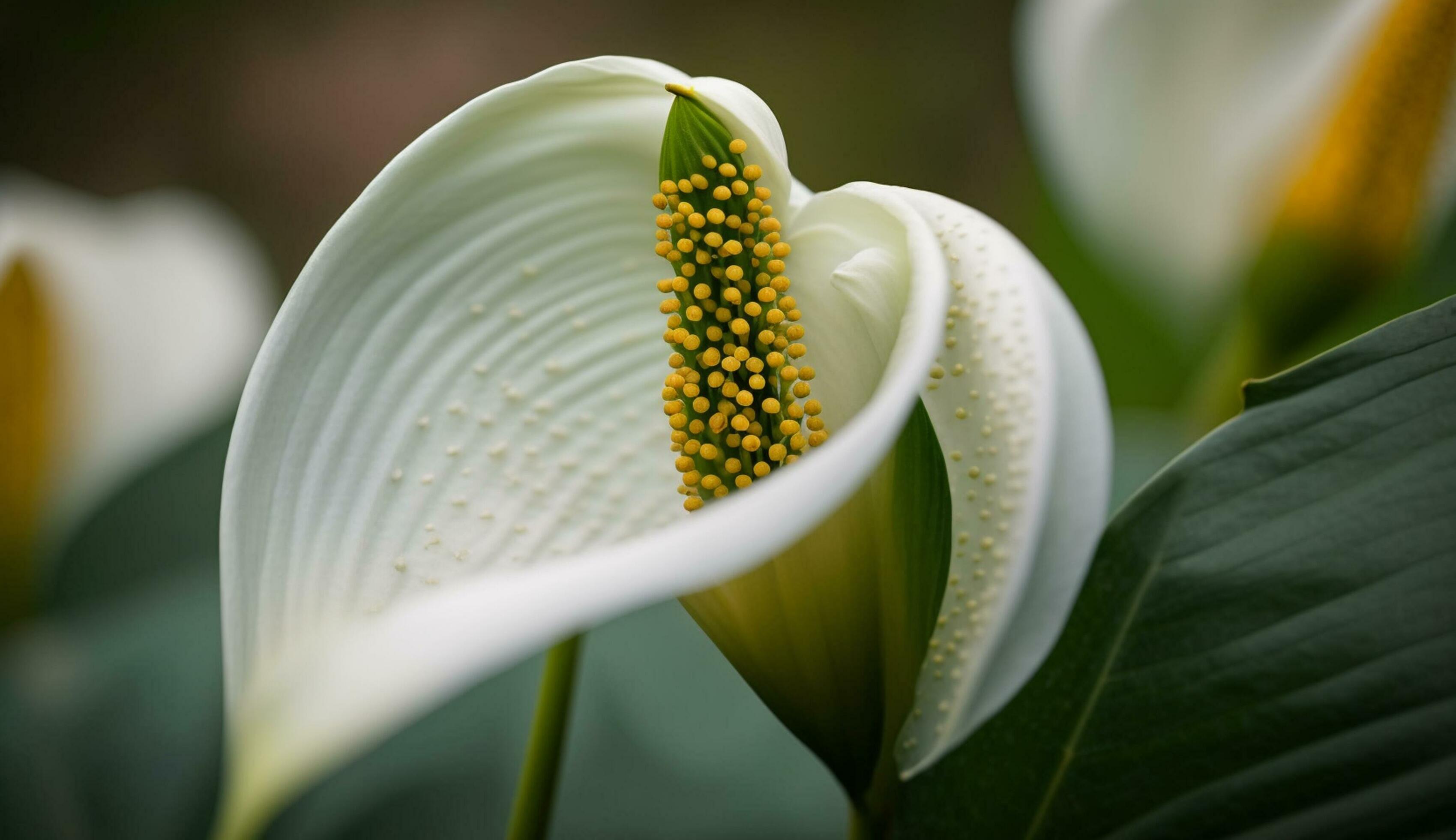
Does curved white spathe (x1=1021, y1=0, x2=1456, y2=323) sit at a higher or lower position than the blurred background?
higher

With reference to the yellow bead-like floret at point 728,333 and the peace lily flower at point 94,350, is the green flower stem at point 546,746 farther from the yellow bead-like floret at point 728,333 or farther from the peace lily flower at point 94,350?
the peace lily flower at point 94,350

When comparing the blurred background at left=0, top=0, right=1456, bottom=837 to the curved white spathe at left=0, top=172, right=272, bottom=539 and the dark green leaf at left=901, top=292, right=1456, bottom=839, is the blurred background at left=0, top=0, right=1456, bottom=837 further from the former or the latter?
the dark green leaf at left=901, top=292, right=1456, bottom=839

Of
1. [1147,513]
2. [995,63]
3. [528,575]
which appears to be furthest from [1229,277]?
[995,63]

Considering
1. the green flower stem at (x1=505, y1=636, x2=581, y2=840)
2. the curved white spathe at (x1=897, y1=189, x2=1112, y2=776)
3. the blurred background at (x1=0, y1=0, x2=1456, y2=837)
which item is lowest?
the blurred background at (x1=0, y1=0, x2=1456, y2=837)

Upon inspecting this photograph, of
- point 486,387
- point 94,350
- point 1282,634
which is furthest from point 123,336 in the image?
point 1282,634

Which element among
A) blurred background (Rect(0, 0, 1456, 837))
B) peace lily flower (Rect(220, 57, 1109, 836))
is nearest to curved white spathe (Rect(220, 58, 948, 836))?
peace lily flower (Rect(220, 57, 1109, 836))
